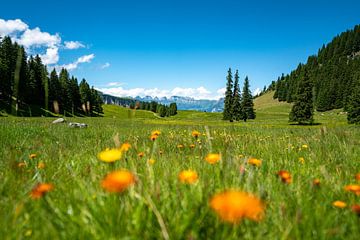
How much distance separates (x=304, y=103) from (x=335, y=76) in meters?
78.9

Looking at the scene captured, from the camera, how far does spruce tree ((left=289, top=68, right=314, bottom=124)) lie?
159 feet

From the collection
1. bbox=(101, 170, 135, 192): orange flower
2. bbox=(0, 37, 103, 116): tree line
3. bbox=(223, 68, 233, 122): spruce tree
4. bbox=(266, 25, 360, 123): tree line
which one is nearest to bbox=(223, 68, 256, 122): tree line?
bbox=(223, 68, 233, 122): spruce tree

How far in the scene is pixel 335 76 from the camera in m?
112

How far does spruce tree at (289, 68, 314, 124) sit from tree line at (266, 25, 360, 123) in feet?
1.32

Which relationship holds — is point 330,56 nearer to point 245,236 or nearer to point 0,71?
point 0,71

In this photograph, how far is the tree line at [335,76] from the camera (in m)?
83.1

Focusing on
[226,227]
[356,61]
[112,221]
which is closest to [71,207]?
[112,221]

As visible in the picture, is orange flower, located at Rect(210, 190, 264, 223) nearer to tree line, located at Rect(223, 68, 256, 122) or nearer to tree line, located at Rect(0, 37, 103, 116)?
tree line, located at Rect(0, 37, 103, 116)

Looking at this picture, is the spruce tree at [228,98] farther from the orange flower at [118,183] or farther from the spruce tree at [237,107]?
the orange flower at [118,183]

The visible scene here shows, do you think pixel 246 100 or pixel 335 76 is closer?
pixel 246 100

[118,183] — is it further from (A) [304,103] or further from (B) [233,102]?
(B) [233,102]

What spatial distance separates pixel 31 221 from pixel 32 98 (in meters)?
67.3

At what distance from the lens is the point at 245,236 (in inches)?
47.6

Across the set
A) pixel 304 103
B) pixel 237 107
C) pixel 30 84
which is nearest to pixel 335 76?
pixel 237 107
